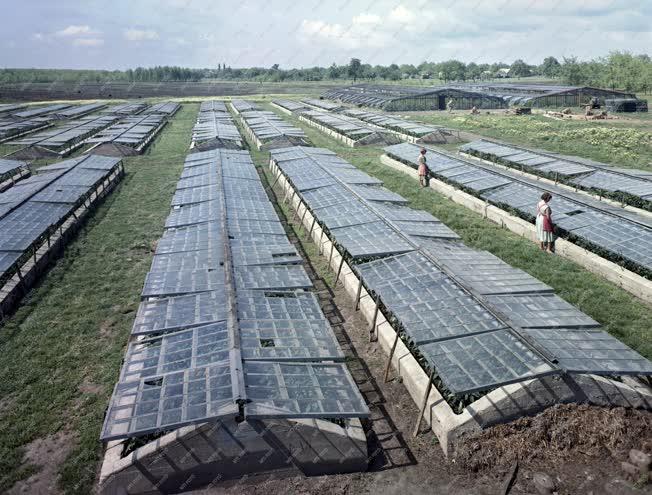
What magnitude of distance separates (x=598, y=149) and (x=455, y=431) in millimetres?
41007

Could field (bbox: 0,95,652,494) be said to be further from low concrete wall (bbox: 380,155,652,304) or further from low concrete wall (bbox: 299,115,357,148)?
low concrete wall (bbox: 299,115,357,148)

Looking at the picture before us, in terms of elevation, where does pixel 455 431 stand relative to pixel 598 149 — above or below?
below

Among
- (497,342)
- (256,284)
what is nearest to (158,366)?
(256,284)

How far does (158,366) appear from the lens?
1127 centimetres

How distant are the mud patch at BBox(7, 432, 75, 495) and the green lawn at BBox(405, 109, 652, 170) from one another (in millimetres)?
39519

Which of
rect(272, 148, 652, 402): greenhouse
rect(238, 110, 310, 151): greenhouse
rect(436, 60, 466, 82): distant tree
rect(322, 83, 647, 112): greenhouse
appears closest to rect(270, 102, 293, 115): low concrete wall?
rect(322, 83, 647, 112): greenhouse

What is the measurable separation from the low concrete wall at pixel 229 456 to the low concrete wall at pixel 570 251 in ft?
41.3

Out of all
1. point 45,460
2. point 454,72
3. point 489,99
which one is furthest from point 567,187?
point 454,72

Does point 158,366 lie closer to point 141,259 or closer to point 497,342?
point 497,342

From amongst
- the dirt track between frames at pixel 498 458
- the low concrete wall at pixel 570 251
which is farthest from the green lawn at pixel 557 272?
the dirt track between frames at pixel 498 458

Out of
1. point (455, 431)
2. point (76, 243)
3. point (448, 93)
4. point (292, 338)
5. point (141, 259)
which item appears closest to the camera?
point (455, 431)

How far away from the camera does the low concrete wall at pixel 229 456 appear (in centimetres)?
955

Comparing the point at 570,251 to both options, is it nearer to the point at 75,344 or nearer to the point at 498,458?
the point at 498,458

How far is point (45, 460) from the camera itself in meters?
10.6
